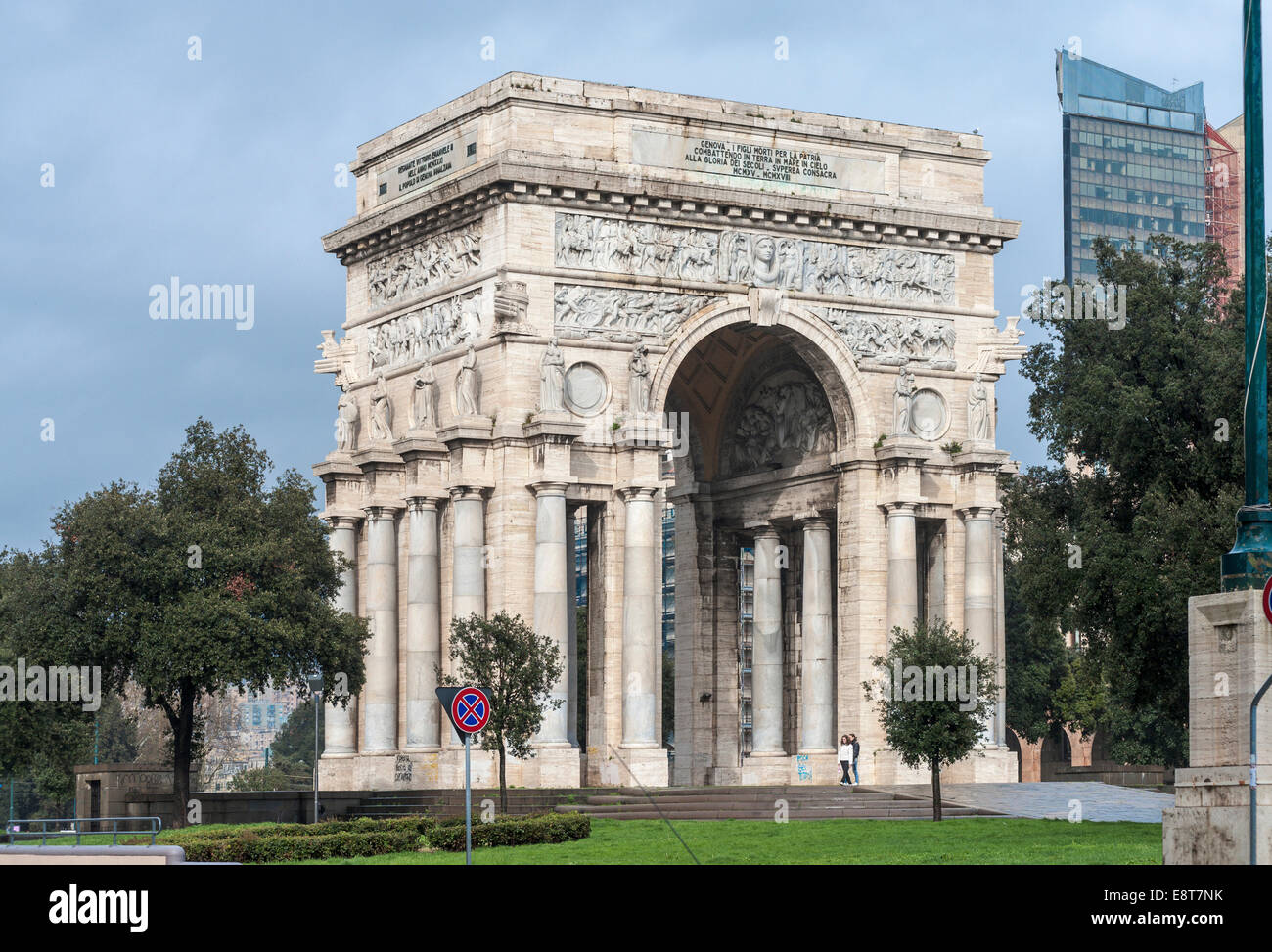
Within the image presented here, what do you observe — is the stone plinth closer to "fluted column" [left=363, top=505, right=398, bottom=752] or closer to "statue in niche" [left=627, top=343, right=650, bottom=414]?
"statue in niche" [left=627, top=343, right=650, bottom=414]

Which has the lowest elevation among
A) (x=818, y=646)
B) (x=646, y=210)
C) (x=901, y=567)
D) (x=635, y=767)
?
(x=635, y=767)

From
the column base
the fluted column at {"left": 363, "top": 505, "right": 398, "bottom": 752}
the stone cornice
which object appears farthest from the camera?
the fluted column at {"left": 363, "top": 505, "right": 398, "bottom": 752}

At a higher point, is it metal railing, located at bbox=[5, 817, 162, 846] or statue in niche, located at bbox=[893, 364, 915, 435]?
statue in niche, located at bbox=[893, 364, 915, 435]

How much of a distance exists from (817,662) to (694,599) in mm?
6715

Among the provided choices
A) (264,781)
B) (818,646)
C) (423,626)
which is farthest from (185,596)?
(264,781)

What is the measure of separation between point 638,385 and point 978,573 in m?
12.9

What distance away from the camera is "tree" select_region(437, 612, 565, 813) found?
168ft

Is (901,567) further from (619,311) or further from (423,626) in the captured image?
(423,626)

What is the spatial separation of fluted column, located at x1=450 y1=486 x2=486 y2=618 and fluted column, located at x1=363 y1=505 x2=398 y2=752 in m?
4.59

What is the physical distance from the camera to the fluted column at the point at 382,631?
6362 centimetres

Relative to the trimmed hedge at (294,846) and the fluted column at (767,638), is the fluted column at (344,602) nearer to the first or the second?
the fluted column at (767,638)

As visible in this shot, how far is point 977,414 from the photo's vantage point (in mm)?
66250

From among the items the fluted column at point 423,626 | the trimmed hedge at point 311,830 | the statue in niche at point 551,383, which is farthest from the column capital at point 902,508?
the trimmed hedge at point 311,830

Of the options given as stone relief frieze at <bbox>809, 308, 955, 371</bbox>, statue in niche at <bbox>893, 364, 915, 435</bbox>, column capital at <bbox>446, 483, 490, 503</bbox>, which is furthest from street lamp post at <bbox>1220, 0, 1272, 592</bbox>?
stone relief frieze at <bbox>809, 308, 955, 371</bbox>
